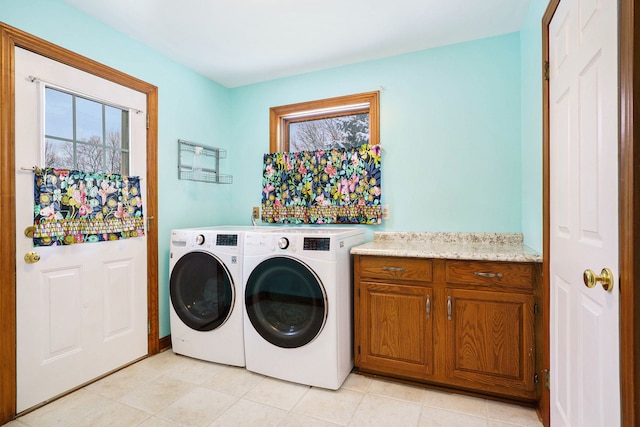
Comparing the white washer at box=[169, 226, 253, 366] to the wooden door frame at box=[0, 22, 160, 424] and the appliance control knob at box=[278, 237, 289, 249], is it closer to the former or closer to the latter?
the appliance control knob at box=[278, 237, 289, 249]

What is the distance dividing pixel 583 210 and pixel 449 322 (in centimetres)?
104

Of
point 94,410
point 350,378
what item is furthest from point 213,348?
point 350,378

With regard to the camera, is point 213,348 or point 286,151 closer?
point 213,348

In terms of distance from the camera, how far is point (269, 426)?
167 centimetres

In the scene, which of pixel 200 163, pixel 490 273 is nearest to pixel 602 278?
pixel 490 273

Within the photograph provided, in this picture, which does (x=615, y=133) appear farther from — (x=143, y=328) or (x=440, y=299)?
(x=143, y=328)

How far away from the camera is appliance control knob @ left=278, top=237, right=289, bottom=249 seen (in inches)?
81.2

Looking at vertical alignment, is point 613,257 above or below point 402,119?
below

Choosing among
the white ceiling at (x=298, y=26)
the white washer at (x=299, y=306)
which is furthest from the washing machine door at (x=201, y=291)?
the white ceiling at (x=298, y=26)

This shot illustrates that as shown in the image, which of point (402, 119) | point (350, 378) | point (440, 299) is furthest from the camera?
point (402, 119)

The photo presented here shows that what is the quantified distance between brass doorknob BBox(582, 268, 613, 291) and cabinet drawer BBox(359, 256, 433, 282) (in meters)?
0.98

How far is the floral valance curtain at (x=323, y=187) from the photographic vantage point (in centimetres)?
265

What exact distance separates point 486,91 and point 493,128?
0.28m

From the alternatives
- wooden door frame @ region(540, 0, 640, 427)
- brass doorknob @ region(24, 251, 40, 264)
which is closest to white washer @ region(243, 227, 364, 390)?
brass doorknob @ region(24, 251, 40, 264)
